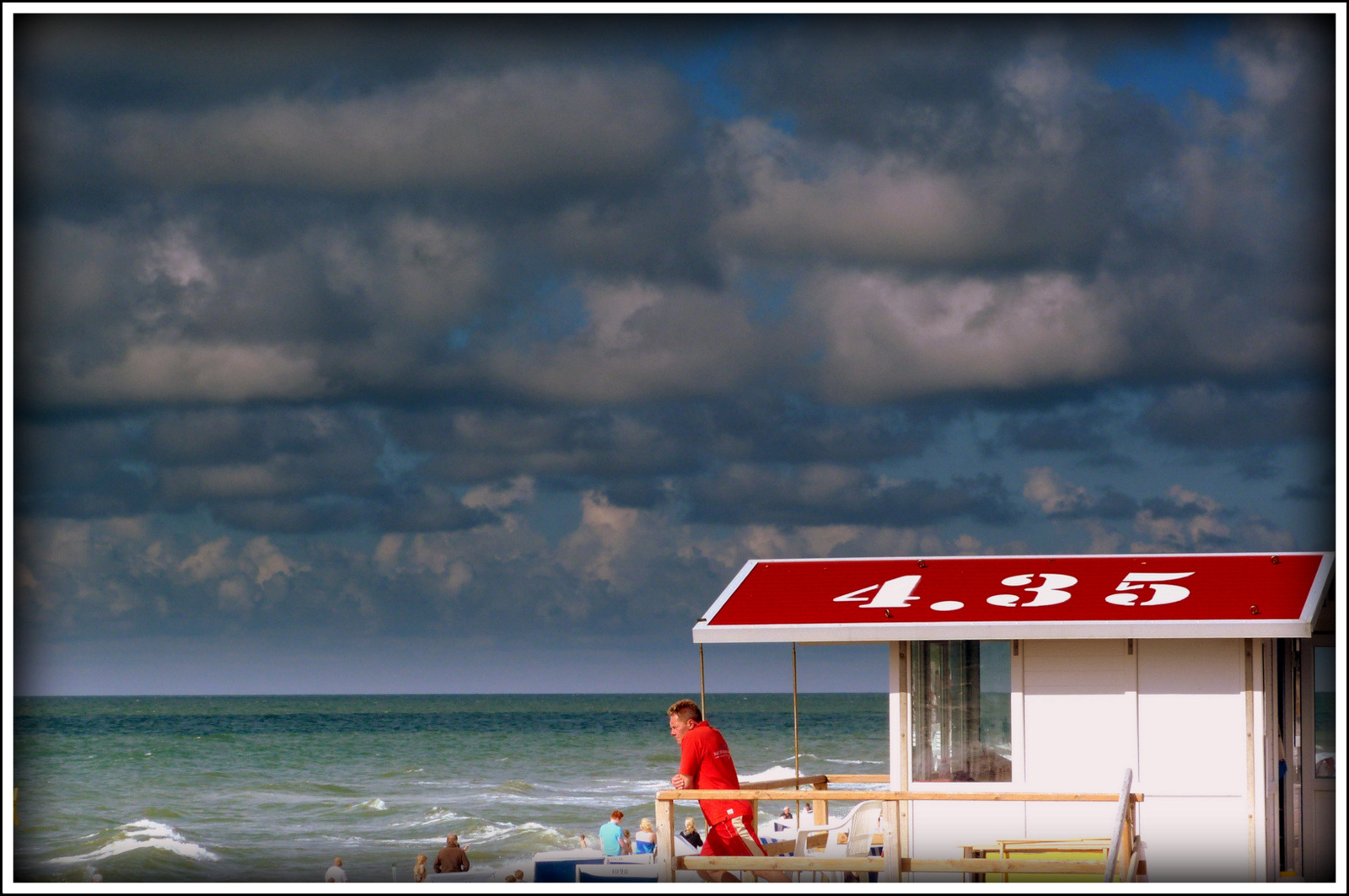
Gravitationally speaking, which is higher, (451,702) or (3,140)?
(3,140)

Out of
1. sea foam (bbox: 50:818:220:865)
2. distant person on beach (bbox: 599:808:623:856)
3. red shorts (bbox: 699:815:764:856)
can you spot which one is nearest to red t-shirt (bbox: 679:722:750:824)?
red shorts (bbox: 699:815:764:856)

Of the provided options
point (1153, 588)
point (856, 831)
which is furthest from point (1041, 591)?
point (856, 831)

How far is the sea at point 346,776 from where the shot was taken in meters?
36.2

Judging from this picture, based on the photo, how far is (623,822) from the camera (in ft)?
134

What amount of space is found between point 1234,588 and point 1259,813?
184 cm

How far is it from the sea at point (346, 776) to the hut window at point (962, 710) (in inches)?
213

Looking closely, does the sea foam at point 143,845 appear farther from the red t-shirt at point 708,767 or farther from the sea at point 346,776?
the red t-shirt at point 708,767

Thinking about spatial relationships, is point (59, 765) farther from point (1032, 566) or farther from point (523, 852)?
point (1032, 566)

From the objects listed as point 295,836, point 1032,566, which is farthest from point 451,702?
point 1032,566

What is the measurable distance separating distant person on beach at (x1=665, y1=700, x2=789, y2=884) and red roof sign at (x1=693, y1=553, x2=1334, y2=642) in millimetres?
1738

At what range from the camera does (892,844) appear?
34.3 feet

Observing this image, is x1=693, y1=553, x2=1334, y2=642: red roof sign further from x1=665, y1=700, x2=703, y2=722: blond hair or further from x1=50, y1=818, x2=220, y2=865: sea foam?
x1=50, y1=818, x2=220, y2=865: sea foam

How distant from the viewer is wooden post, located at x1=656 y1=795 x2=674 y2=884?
10.4m

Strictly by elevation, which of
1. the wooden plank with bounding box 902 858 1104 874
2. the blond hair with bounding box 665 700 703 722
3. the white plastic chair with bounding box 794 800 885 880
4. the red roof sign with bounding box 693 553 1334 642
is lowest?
the white plastic chair with bounding box 794 800 885 880
